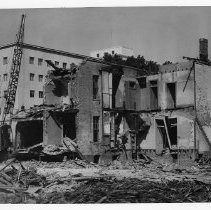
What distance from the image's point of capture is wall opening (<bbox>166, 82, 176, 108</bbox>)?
32125 millimetres

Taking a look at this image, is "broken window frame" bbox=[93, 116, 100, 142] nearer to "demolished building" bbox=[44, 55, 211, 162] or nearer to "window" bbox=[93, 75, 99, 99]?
"demolished building" bbox=[44, 55, 211, 162]

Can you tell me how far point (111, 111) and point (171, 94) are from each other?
14.7 ft

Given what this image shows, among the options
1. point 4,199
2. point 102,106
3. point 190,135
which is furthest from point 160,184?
point 102,106

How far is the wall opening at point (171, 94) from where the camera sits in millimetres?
32125

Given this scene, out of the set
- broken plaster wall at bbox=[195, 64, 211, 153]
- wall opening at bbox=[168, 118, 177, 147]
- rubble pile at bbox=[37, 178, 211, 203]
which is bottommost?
rubble pile at bbox=[37, 178, 211, 203]

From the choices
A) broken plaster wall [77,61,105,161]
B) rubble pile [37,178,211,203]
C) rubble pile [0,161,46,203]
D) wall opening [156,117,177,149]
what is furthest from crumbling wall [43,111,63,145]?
rubble pile [37,178,211,203]

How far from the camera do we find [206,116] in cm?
3050

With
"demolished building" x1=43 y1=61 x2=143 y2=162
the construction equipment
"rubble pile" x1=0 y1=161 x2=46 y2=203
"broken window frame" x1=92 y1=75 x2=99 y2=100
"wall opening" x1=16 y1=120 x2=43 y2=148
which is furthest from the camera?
the construction equipment

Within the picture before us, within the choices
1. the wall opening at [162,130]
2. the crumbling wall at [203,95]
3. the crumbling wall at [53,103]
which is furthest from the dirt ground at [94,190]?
the wall opening at [162,130]

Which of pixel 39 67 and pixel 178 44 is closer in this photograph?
pixel 178 44

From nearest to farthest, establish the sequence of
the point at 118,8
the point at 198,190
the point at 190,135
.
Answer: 1. the point at 198,190
2. the point at 118,8
3. the point at 190,135

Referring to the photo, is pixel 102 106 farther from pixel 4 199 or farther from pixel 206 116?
pixel 4 199

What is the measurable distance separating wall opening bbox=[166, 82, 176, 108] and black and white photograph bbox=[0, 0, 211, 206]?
7 centimetres

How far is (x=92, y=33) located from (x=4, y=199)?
30.6 ft
